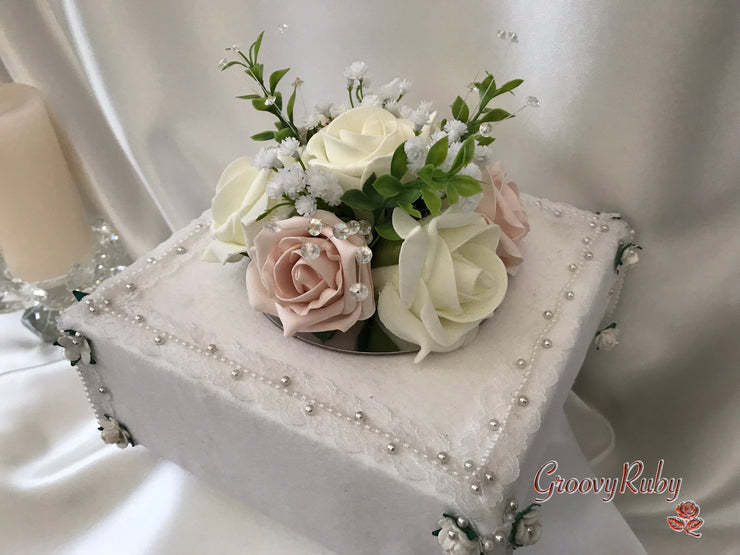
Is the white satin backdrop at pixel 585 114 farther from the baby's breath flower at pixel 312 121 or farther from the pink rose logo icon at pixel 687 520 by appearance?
the baby's breath flower at pixel 312 121

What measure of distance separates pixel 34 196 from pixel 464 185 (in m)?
0.72

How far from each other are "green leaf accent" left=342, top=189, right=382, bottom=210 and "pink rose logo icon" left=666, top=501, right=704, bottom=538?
66cm

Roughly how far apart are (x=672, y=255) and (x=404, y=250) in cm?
49

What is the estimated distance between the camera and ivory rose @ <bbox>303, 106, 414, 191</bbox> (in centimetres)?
57

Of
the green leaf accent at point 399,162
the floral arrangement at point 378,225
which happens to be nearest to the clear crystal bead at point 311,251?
the floral arrangement at point 378,225

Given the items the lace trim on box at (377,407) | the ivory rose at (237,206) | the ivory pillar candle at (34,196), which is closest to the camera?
the lace trim on box at (377,407)

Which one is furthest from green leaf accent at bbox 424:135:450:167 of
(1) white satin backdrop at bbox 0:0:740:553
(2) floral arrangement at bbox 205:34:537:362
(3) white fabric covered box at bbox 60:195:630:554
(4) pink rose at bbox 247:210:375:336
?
(1) white satin backdrop at bbox 0:0:740:553

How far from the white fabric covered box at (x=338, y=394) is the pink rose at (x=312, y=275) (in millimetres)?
66

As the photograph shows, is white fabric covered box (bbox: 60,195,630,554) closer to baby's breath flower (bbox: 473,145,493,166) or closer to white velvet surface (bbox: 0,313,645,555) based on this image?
white velvet surface (bbox: 0,313,645,555)

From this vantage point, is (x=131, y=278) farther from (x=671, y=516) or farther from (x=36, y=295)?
(x=671, y=516)

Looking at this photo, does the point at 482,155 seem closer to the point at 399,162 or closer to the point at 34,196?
the point at 399,162

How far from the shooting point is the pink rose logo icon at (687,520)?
2.74 feet

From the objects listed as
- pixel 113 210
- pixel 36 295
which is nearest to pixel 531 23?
pixel 113 210

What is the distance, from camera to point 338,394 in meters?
0.60
